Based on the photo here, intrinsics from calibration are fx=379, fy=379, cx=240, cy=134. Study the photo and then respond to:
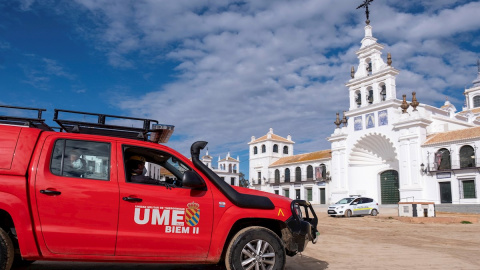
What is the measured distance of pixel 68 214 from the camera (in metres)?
4.12

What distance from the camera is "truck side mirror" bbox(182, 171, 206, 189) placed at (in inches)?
172

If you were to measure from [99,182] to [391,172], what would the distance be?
3872 cm

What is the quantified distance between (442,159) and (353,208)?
41.9 feet

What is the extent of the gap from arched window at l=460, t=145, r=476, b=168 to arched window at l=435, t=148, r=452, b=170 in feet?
3.41

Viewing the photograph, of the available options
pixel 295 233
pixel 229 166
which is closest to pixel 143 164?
pixel 295 233

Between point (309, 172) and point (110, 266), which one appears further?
point (309, 172)

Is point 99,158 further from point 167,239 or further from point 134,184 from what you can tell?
point 167,239

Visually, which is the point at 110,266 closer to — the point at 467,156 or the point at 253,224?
the point at 253,224

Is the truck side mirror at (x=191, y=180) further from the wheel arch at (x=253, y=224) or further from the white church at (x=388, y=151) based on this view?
the white church at (x=388, y=151)

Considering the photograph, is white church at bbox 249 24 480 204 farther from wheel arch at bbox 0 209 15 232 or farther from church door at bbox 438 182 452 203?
wheel arch at bbox 0 209 15 232

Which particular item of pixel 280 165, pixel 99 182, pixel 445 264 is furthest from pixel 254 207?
pixel 280 165

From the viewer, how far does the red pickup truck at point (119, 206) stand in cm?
410

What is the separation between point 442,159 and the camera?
33062 mm

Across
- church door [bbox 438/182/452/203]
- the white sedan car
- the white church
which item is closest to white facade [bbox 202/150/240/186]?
the white church
